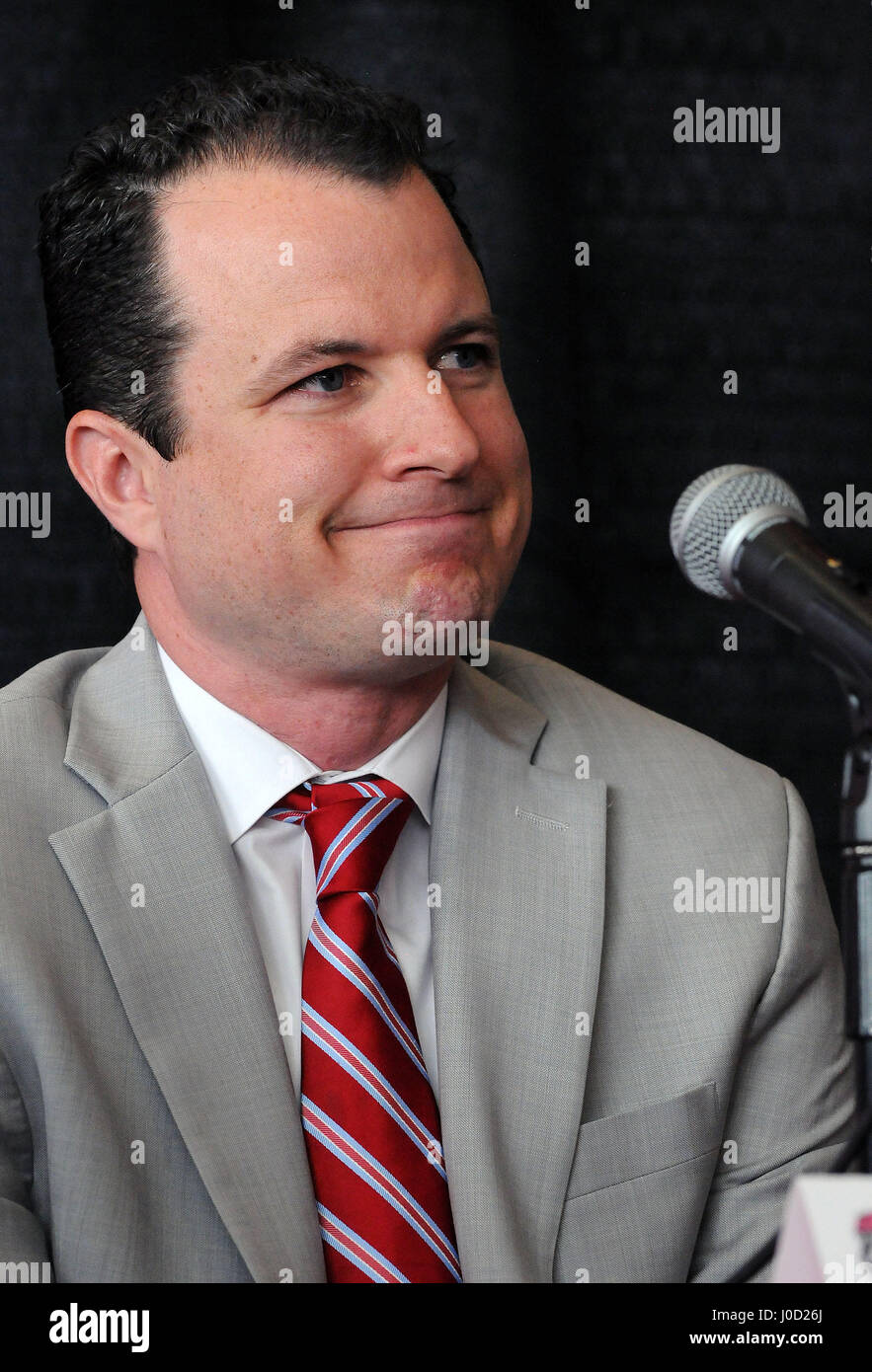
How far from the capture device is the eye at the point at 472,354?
63.3 inches

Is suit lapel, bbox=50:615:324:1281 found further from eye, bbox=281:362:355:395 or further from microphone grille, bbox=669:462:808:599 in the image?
microphone grille, bbox=669:462:808:599

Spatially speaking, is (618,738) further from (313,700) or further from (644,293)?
(644,293)

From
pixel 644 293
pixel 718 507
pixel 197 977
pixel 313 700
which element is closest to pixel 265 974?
pixel 197 977

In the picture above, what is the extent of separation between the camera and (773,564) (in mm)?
1001

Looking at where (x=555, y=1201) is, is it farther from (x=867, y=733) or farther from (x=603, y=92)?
(x=603, y=92)

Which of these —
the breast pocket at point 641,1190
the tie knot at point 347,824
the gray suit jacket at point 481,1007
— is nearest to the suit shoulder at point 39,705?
the gray suit jacket at point 481,1007

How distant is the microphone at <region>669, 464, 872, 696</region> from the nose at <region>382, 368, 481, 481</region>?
16.4 inches

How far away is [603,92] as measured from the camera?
2.21 meters

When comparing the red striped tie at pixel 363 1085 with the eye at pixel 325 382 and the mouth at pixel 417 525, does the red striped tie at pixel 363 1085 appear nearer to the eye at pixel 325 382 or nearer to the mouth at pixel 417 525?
the mouth at pixel 417 525

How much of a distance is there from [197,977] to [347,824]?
222 mm

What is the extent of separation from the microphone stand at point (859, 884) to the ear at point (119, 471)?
0.89 m

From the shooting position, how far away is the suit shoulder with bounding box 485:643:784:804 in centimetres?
174

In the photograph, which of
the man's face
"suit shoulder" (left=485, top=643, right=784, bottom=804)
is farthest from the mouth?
"suit shoulder" (left=485, top=643, right=784, bottom=804)

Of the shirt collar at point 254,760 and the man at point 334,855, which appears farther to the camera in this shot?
the shirt collar at point 254,760
